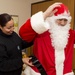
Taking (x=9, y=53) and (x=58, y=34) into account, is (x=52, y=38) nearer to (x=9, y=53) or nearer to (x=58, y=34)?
(x=58, y=34)

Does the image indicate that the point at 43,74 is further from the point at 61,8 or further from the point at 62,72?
the point at 61,8

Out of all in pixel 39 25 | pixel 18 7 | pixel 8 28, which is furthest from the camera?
pixel 18 7

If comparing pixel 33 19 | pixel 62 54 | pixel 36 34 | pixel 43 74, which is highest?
pixel 33 19

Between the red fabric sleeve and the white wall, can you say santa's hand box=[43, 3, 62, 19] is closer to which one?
the red fabric sleeve

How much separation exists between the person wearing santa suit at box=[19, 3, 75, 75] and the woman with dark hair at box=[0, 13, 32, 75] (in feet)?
0.49

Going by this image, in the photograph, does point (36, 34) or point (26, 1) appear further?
point (26, 1)

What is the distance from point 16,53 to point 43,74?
11.0 inches

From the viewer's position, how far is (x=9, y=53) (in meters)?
1.27

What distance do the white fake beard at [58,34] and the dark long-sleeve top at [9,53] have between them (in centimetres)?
29

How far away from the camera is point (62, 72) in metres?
1.43

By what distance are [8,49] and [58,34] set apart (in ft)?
1.41

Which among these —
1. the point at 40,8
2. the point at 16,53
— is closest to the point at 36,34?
the point at 16,53

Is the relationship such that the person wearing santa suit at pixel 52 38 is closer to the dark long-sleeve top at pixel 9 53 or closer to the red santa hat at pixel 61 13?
the red santa hat at pixel 61 13

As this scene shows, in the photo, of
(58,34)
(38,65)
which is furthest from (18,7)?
(38,65)
